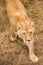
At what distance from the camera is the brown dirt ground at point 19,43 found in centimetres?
251

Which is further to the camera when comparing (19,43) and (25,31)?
(19,43)

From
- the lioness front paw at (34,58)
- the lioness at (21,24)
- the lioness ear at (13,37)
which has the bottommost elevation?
the lioness front paw at (34,58)

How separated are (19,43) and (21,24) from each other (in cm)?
27

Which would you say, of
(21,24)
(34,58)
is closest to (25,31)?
(21,24)

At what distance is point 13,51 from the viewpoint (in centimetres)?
259

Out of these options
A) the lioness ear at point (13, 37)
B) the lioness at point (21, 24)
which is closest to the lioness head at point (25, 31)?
the lioness at point (21, 24)

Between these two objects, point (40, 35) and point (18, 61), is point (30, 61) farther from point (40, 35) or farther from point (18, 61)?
point (40, 35)

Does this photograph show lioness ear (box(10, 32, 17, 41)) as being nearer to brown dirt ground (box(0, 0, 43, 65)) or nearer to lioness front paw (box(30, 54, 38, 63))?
brown dirt ground (box(0, 0, 43, 65))

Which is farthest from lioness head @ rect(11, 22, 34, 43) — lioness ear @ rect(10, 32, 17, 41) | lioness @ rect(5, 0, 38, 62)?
lioness ear @ rect(10, 32, 17, 41)

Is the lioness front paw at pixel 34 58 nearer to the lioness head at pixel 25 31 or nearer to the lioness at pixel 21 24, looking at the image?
the lioness at pixel 21 24

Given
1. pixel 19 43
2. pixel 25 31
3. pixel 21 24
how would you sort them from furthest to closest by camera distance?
pixel 19 43
pixel 21 24
pixel 25 31

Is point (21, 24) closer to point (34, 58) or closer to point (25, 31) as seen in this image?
point (25, 31)

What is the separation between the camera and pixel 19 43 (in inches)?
106

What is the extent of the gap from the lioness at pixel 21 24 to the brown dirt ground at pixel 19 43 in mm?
83
